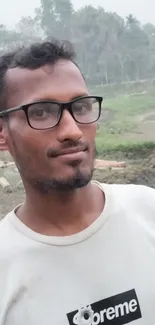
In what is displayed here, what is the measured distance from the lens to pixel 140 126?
1.76m

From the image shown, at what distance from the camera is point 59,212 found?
88 centimetres

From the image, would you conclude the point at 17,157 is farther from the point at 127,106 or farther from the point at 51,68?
the point at 127,106

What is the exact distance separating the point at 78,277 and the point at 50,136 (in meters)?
0.23

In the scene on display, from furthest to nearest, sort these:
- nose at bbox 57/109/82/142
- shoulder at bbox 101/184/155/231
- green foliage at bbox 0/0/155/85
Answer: green foliage at bbox 0/0/155/85 < shoulder at bbox 101/184/155/231 < nose at bbox 57/109/82/142

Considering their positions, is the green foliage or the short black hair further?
the green foliage

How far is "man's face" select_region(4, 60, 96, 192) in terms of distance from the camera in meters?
0.78

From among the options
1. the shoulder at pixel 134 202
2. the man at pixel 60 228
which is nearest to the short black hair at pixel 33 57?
the man at pixel 60 228

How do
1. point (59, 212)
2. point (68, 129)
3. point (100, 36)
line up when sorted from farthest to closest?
1. point (100, 36)
2. point (59, 212)
3. point (68, 129)

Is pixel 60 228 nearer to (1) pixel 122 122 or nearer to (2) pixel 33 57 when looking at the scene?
(2) pixel 33 57

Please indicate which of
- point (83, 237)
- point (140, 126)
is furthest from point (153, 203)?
point (140, 126)

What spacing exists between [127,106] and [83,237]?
1009 mm

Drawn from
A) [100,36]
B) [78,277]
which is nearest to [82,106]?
[78,277]

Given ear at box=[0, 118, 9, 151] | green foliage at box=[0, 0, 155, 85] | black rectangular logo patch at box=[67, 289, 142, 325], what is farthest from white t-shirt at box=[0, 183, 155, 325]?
green foliage at box=[0, 0, 155, 85]

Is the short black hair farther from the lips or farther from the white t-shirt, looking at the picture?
the white t-shirt
